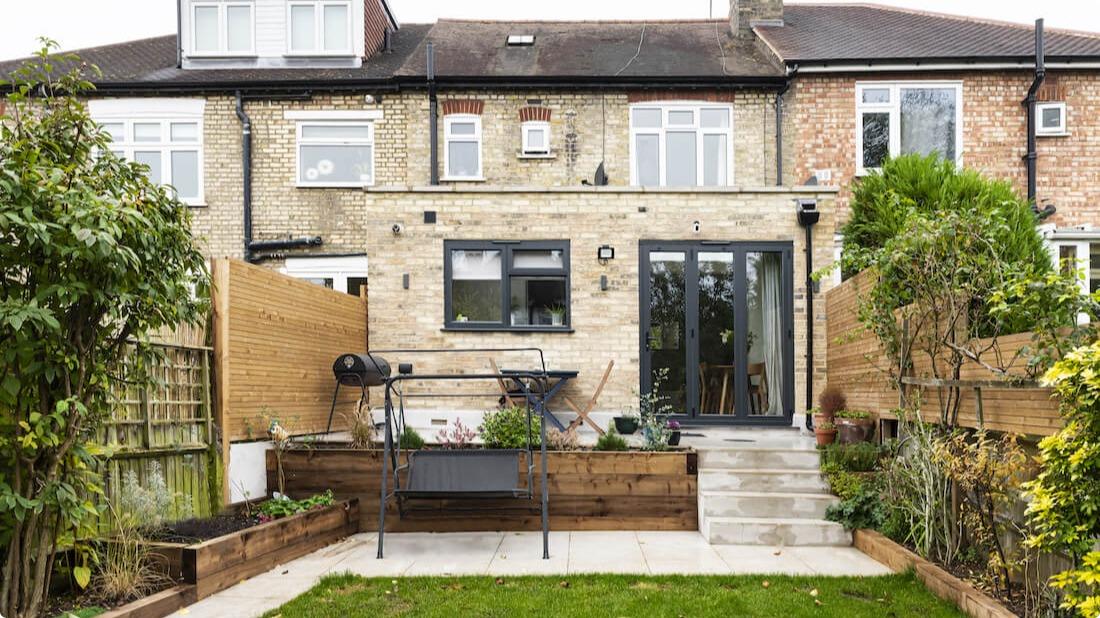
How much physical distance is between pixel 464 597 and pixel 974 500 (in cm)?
344

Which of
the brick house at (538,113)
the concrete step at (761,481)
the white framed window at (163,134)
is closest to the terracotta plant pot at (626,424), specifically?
the concrete step at (761,481)

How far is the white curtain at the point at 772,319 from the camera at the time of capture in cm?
888

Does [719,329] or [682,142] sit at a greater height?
[682,142]

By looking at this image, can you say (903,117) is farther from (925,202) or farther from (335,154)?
(335,154)

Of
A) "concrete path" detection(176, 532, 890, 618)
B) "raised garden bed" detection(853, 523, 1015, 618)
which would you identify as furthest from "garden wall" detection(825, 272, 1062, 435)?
"concrete path" detection(176, 532, 890, 618)

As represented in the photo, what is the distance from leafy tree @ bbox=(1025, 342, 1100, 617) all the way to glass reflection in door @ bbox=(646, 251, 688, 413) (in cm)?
557

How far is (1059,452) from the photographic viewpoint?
3293 millimetres

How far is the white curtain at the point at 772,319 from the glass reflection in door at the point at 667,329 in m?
1.00

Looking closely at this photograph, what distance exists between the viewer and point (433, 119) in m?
12.0

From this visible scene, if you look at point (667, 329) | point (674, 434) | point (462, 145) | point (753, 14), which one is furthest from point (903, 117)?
point (674, 434)

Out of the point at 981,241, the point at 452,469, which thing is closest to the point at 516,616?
the point at 452,469

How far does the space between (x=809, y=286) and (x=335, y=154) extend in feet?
25.7

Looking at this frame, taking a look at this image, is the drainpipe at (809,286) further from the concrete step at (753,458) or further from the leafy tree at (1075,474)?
the leafy tree at (1075,474)

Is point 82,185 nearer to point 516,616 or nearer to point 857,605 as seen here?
point 516,616
